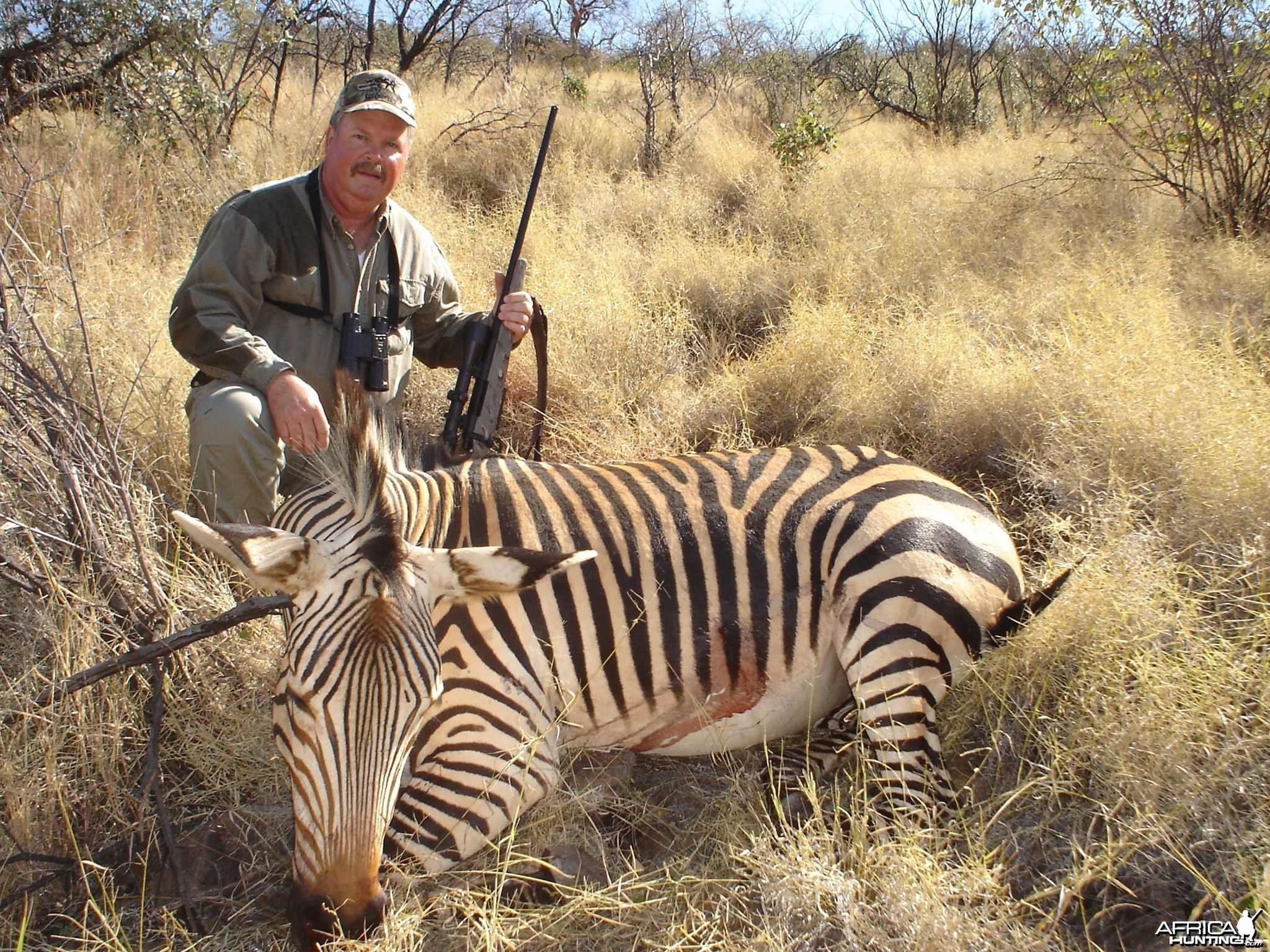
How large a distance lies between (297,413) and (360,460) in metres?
1.03

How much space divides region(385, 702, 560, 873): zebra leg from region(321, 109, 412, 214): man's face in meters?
2.29

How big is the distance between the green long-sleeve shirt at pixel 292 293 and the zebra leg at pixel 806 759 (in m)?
2.25

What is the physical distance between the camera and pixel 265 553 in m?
1.96

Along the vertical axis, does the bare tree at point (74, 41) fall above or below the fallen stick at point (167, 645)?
above

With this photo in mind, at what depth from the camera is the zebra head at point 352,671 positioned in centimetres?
180

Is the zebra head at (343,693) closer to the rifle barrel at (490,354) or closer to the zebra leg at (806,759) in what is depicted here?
the zebra leg at (806,759)

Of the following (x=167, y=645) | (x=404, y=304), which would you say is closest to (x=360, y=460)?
(x=167, y=645)

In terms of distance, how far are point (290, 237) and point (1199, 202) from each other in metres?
6.96

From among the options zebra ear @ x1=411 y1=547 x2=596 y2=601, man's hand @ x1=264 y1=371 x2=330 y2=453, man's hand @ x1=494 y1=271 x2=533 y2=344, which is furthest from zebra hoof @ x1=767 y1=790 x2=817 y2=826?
man's hand @ x1=494 y1=271 x2=533 y2=344

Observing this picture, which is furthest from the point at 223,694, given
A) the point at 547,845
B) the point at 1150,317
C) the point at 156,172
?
the point at 156,172

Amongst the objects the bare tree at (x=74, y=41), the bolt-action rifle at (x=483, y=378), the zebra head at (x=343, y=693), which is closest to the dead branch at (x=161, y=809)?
the zebra head at (x=343, y=693)

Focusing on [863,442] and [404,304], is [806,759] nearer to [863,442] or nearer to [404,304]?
[863,442]

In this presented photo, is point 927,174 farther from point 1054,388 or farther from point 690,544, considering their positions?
point 690,544

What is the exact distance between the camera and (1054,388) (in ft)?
13.5
